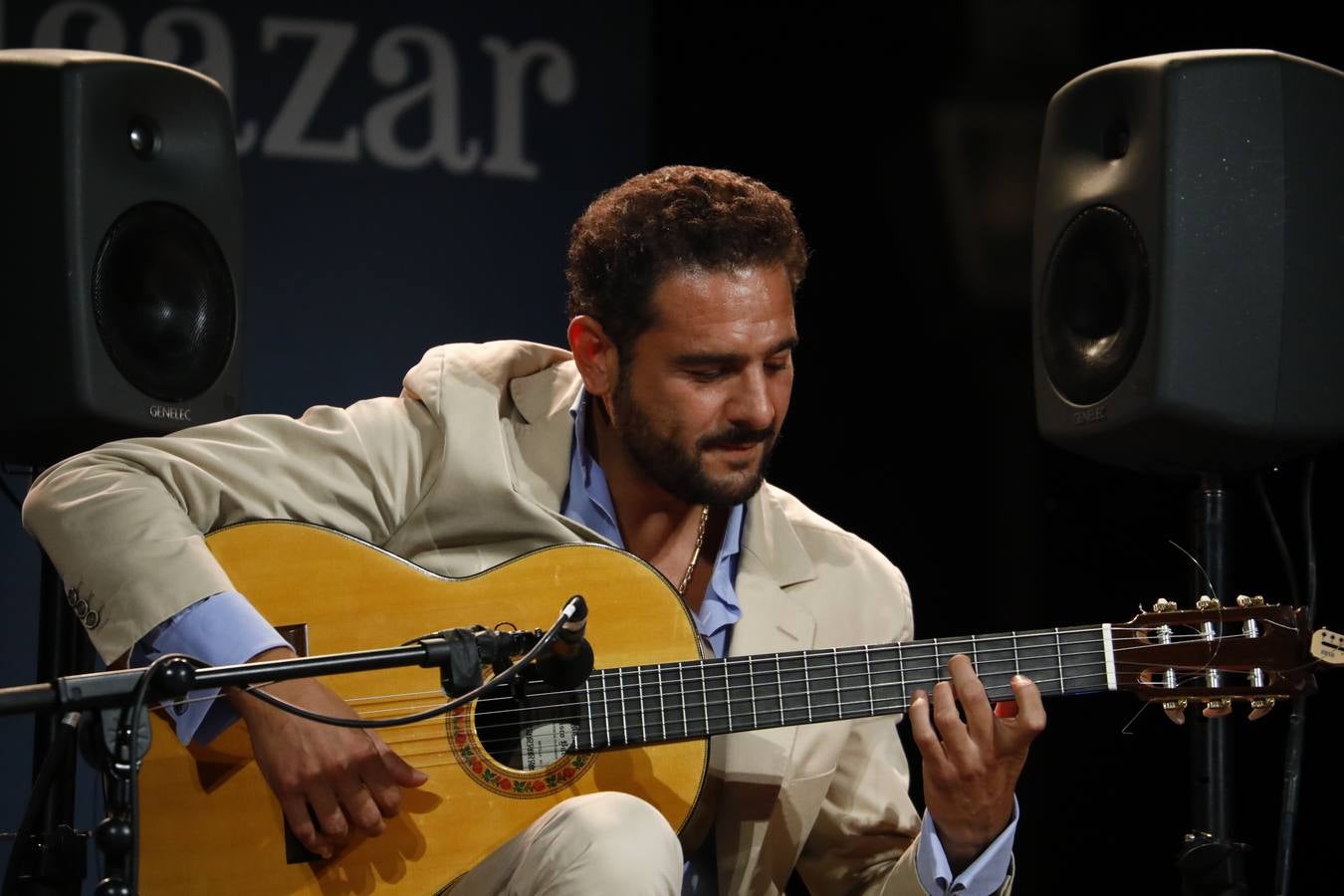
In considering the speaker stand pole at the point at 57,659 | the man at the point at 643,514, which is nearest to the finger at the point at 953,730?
the man at the point at 643,514

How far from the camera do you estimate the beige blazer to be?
2.25 m

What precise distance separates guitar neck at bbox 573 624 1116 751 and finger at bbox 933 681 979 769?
0.06 meters

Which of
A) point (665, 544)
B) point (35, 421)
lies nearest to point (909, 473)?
point (665, 544)

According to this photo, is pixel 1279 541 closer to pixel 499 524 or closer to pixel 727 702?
pixel 727 702

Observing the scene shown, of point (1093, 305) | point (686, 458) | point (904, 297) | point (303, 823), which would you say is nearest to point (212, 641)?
point (303, 823)

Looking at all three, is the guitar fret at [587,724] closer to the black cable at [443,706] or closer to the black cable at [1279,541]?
the black cable at [443,706]

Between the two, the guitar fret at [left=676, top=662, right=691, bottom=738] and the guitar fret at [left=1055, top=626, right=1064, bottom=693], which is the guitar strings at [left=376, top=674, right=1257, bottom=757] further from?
the guitar fret at [left=1055, top=626, right=1064, bottom=693]

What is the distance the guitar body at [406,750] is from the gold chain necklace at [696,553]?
11.8 inches

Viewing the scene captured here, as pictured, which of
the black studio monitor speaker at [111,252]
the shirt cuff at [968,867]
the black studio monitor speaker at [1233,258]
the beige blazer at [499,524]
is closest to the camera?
the shirt cuff at [968,867]

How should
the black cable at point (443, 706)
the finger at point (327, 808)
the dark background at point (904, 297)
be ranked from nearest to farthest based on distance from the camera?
1. the black cable at point (443, 706)
2. the finger at point (327, 808)
3. the dark background at point (904, 297)

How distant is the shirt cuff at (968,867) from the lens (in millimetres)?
2116

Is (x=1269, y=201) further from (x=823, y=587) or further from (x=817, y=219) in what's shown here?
(x=817, y=219)

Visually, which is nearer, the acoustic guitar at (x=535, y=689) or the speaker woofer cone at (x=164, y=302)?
the acoustic guitar at (x=535, y=689)

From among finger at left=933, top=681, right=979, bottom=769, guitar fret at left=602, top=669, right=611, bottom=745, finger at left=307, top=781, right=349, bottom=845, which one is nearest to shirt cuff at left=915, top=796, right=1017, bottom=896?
finger at left=933, top=681, right=979, bottom=769
